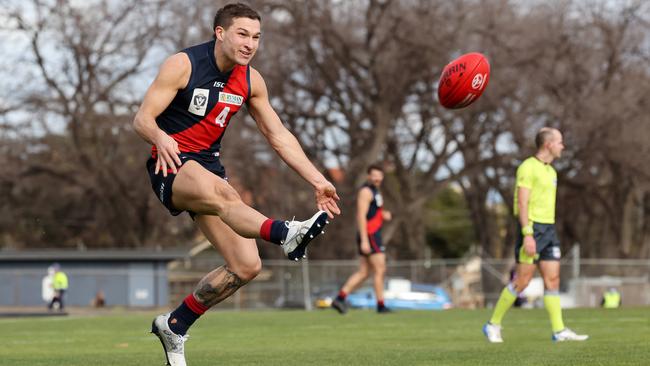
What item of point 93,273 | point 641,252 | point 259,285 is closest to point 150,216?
point 93,273

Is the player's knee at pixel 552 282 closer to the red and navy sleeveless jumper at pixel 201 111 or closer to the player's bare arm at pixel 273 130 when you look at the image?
the player's bare arm at pixel 273 130

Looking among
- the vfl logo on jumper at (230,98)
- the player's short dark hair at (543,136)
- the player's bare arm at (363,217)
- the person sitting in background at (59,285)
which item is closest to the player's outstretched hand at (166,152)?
the vfl logo on jumper at (230,98)

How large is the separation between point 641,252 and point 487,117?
14.2 metres

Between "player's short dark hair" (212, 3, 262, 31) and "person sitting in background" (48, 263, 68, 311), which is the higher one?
"player's short dark hair" (212, 3, 262, 31)

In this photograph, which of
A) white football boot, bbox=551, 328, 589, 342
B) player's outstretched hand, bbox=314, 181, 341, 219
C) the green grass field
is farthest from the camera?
white football boot, bbox=551, 328, 589, 342

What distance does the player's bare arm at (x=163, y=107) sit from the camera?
22.1 ft

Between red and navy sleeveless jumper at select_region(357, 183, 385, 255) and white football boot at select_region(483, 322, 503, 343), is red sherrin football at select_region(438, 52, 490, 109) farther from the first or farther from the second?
red and navy sleeveless jumper at select_region(357, 183, 385, 255)

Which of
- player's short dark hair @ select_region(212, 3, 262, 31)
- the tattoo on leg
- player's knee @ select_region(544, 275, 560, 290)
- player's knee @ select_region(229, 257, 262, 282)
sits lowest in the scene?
player's knee @ select_region(544, 275, 560, 290)

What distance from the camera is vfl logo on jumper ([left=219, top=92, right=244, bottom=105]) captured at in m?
7.29

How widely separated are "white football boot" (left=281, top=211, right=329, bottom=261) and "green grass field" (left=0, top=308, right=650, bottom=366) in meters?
1.90

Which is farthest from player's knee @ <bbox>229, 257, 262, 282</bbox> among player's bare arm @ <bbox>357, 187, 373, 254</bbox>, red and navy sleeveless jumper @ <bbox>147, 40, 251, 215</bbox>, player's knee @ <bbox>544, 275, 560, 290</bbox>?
player's bare arm @ <bbox>357, 187, 373, 254</bbox>

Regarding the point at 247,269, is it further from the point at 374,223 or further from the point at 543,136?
the point at 374,223

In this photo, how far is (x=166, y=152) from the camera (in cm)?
671

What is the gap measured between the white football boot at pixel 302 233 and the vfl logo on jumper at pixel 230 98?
1.28 meters
